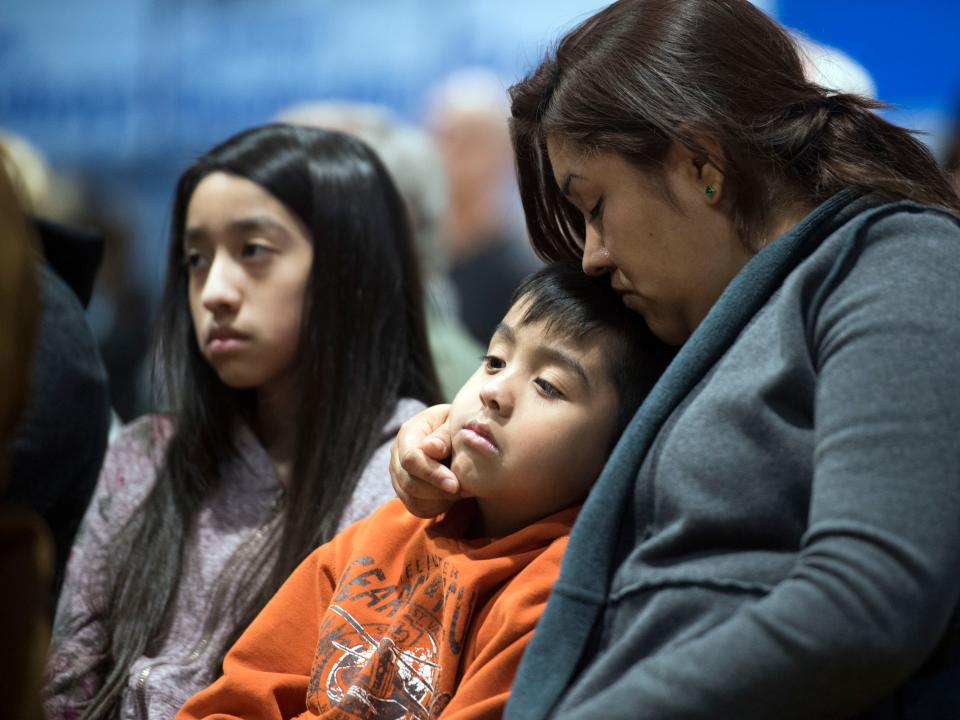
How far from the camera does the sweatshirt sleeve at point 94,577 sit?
1.71 meters

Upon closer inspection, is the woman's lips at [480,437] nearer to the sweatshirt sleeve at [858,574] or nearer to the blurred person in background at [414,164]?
the sweatshirt sleeve at [858,574]

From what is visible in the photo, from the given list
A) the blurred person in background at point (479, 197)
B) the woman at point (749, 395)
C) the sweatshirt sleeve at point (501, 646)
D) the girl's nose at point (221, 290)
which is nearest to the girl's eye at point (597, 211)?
the woman at point (749, 395)

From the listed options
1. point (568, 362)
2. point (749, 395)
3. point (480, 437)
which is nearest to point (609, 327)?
point (568, 362)

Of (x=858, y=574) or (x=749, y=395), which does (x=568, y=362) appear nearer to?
(x=749, y=395)

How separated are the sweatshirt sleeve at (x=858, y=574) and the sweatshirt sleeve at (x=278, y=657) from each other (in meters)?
0.45

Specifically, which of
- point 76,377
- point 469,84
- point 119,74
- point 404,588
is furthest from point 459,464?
point 119,74

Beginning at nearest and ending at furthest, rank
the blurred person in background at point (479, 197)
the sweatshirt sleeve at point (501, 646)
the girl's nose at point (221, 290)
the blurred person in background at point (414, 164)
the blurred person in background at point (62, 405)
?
the sweatshirt sleeve at point (501, 646) → the blurred person in background at point (62, 405) → the girl's nose at point (221, 290) → the blurred person in background at point (414, 164) → the blurred person in background at point (479, 197)

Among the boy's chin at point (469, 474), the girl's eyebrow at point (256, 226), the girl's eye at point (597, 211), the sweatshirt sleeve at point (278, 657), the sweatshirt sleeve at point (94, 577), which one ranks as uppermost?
the girl's eye at point (597, 211)

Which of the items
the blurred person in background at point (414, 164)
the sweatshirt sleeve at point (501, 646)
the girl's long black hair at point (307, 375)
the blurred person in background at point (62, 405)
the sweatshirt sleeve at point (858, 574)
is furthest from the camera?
the blurred person in background at point (414, 164)

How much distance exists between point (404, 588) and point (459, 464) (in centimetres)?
16

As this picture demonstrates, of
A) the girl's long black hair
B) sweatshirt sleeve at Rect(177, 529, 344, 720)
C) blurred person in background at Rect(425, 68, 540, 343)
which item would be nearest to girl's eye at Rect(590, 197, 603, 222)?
sweatshirt sleeve at Rect(177, 529, 344, 720)

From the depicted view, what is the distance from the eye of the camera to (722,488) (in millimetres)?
1029

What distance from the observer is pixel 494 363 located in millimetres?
1344

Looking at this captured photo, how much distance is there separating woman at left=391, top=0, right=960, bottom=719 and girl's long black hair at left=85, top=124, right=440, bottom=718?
0.38m
